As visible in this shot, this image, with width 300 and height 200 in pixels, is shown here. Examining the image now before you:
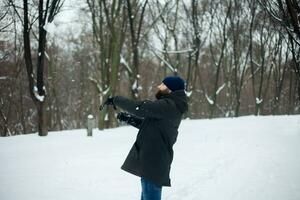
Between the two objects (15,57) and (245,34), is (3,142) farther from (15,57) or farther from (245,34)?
(245,34)

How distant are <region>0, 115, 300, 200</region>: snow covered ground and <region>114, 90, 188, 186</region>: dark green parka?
2.05m

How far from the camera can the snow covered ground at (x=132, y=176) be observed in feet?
22.0

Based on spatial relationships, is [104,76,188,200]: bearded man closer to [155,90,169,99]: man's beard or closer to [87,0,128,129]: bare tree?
[155,90,169,99]: man's beard

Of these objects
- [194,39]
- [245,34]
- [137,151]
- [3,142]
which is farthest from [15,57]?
[137,151]

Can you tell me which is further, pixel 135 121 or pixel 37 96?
pixel 37 96

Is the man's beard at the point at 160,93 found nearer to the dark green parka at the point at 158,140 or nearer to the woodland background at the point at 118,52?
the dark green parka at the point at 158,140

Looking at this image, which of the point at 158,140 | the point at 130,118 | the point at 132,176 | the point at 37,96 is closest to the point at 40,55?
the point at 37,96

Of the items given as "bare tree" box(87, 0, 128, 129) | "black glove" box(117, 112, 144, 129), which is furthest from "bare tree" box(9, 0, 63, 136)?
"black glove" box(117, 112, 144, 129)

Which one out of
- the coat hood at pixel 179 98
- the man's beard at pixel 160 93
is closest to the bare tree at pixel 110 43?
the man's beard at pixel 160 93

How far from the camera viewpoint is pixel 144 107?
4.25 m

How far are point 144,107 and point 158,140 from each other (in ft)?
1.51

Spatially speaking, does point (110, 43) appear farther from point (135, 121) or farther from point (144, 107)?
point (144, 107)

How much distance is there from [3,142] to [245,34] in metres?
25.8

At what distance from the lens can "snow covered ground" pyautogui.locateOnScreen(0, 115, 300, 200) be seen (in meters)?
6.69
